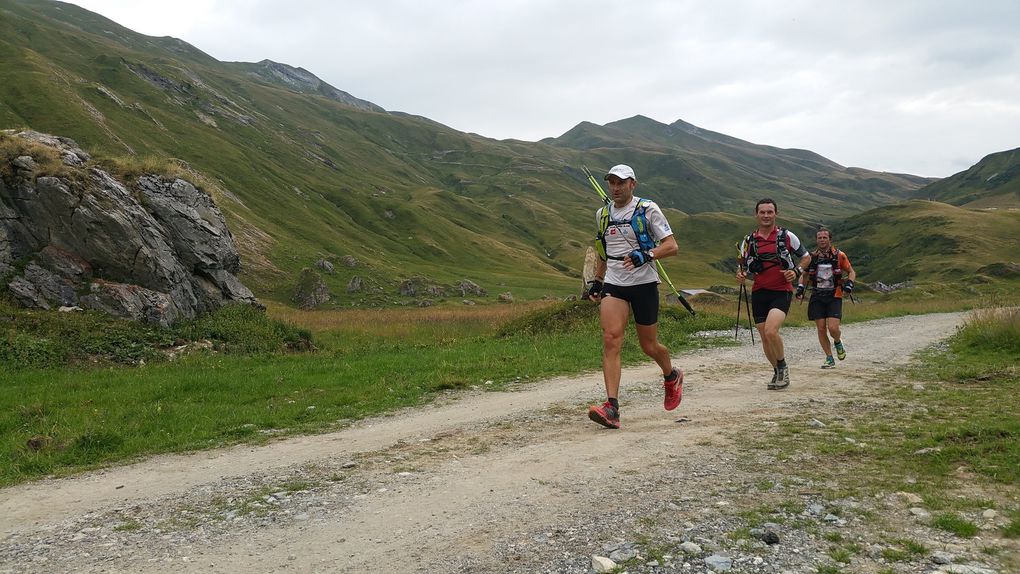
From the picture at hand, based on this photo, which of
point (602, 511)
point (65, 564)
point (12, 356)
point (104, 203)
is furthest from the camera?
point (104, 203)


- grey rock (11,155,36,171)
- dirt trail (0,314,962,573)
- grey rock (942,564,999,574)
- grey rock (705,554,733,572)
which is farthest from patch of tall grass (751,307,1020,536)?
grey rock (11,155,36,171)

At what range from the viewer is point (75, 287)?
57.5ft

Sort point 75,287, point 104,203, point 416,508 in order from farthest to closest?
point 104,203, point 75,287, point 416,508

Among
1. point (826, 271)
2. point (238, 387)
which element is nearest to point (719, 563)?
point (238, 387)

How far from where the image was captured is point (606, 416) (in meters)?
7.88

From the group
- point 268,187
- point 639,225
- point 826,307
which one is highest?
point 268,187

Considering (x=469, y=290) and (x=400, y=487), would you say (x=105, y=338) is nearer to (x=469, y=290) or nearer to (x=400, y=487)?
(x=400, y=487)

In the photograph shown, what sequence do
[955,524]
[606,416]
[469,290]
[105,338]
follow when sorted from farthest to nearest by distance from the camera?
1. [469,290]
2. [105,338]
3. [606,416]
4. [955,524]

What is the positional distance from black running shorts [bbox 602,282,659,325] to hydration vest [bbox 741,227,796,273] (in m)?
3.88

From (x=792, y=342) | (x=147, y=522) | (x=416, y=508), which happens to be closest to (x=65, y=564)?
(x=147, y=522)

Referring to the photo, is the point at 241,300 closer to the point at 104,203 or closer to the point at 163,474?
the point at 104,203

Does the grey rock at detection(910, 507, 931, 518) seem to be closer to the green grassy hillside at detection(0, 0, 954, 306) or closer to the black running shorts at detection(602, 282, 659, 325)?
the black running shorts at detection(602, 282, 659, 325)

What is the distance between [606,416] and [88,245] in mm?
18334

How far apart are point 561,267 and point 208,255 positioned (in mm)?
117522
